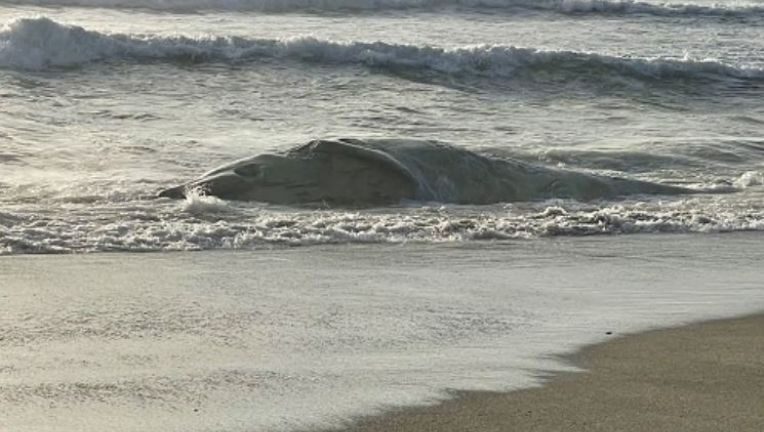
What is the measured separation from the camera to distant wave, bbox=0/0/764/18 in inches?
935

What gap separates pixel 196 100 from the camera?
47.3 feet

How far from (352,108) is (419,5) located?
1193 cm

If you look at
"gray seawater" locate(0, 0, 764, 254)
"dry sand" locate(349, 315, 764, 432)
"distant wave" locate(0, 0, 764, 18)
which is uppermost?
"distant wave" locate(0, 0, 764, 18)

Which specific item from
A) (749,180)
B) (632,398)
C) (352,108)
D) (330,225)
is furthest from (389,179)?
(352,108)

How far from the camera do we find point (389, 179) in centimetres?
868

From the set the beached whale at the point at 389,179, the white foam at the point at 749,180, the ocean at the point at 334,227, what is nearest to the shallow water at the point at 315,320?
the ocean at the point at 334,227

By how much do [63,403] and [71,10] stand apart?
19.6 metres

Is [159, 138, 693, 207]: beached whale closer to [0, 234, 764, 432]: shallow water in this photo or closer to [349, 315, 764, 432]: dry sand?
[0, 234, 764, 432]: shallow water

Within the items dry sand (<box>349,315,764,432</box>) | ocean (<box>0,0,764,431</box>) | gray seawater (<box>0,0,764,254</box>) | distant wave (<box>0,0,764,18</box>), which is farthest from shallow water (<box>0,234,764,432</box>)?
distant wave (<box>0,0,764,18</box>)

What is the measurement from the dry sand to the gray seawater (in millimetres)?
2649

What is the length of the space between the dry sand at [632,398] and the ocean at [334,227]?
0.15 m

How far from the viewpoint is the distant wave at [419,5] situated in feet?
77.9

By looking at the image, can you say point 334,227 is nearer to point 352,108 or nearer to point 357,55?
point 352,108

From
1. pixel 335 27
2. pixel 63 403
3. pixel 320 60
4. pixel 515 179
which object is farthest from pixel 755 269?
pixel 335 27
